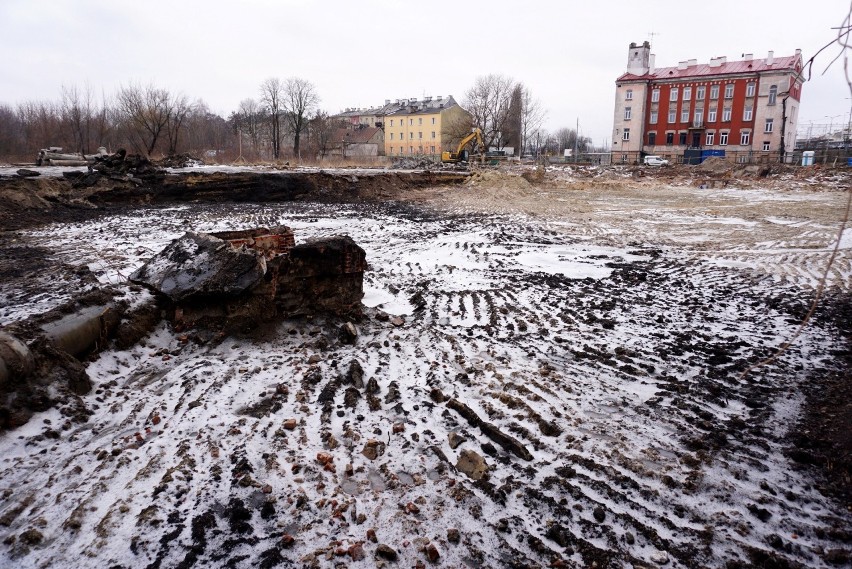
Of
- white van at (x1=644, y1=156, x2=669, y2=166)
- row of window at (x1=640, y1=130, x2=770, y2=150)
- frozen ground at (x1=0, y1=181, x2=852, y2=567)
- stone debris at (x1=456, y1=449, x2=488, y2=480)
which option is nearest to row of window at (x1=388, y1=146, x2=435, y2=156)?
row of window at (x1=640, y1=130, x2=770, y2=150)

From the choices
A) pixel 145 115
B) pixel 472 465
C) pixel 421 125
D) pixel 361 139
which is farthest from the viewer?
pixel 361 139

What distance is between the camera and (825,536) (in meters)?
2.54

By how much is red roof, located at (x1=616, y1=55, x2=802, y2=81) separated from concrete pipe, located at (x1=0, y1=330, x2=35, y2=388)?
201 ft

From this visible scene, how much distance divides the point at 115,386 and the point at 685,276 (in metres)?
8.20

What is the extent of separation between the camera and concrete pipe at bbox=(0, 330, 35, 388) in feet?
11.3

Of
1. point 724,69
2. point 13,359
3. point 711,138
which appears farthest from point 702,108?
point 13,359

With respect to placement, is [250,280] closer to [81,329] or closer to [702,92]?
[81,329]

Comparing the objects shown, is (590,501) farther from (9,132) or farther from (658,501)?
(9,132)

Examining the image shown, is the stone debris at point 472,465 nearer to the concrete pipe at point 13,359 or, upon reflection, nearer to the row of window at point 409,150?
the concrete pipe at point 13,359

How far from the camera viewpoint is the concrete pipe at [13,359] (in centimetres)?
344

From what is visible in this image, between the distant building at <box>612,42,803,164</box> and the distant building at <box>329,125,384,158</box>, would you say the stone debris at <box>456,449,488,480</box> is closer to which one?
the distant building at <box>612,42,803,164</box>

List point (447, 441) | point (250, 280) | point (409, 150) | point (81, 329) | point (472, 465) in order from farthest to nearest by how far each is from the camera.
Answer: point (409, 150) → point (250, 280) → point (81, 329) → point (447, 441) → point (472, 465)

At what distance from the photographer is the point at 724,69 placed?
169 ft

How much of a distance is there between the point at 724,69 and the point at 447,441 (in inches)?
2451
